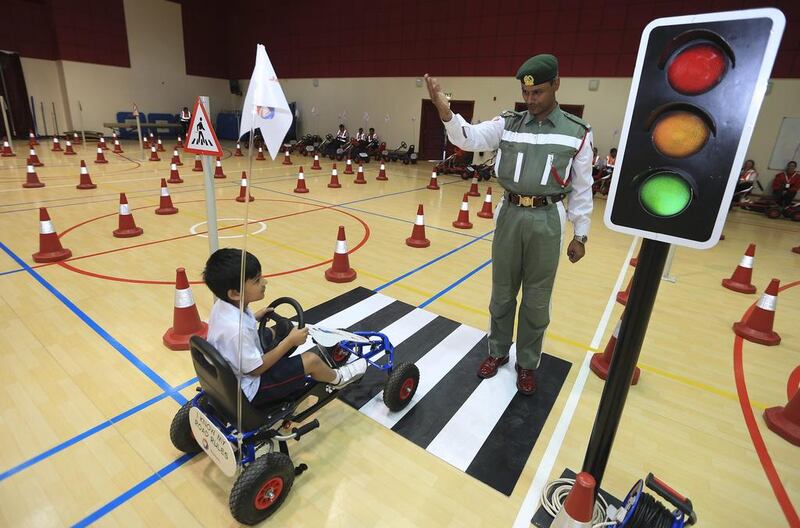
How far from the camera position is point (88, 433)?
2.42 metres

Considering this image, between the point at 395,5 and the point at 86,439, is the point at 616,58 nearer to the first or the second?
the point at 395,5

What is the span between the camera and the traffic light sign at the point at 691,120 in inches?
41.1

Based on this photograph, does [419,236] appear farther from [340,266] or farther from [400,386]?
[400,386]

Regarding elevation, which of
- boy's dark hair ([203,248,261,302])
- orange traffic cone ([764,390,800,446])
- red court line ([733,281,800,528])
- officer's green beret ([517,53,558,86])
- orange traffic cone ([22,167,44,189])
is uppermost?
officer's green beret ([517,53,558,86])

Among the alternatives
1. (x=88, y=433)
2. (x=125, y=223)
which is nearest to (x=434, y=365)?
(x=88, y=433)

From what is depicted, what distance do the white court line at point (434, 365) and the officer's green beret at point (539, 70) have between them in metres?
2.10

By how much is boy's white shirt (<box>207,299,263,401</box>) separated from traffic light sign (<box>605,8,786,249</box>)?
5.50ft

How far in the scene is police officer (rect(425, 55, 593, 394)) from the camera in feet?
8.15

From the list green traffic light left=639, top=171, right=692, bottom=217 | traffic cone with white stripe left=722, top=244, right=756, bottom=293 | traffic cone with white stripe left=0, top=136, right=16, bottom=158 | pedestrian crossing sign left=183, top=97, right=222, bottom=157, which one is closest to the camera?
Result: green traffic light left=639, top=171, right=692, bottom=217

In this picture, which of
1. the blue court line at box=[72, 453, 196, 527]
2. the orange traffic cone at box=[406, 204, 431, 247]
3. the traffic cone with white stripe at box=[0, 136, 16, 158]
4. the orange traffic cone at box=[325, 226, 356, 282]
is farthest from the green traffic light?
the traffic cone with white stripe at box=[0, 136, 16, 158]

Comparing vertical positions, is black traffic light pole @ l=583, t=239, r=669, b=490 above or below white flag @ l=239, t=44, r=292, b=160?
below

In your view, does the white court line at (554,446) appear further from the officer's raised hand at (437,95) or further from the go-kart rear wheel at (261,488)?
the officer's raised hand at (437,95)

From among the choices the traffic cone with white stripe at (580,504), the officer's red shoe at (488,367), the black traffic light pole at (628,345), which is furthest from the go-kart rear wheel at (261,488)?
the officer's red shoe at (488,367)

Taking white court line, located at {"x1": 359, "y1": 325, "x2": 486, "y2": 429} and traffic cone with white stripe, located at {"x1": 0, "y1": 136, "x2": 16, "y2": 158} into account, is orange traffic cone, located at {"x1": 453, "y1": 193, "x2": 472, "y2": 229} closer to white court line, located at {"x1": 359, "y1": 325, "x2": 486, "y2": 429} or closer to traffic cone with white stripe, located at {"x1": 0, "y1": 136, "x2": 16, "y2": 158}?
white court line, located at {"x1": 359, "y1": 325, "x2": 486, "y2": 429}
